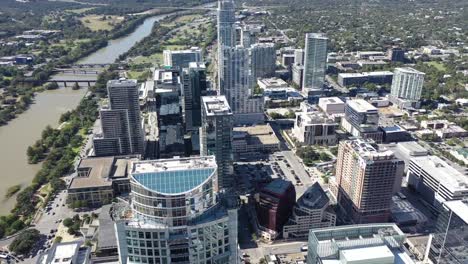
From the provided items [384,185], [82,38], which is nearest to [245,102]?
[384,185]

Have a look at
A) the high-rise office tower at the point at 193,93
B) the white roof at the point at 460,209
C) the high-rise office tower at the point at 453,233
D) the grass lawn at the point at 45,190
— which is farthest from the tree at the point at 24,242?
the white roof at the point at 460,209

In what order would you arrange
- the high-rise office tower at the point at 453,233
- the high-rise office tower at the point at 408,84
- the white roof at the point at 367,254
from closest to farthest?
the white roof at the point at 367,254
the high-rise office tower at the point at 453,233
the high-rise office tower at the point at 408,84

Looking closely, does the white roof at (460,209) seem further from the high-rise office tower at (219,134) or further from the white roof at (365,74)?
the white roof at (365,74)

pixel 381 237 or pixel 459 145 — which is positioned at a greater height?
pixel 381 237

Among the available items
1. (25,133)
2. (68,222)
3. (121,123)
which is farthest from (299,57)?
Result: (68,222)

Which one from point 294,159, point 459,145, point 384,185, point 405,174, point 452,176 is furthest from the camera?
point 459,145

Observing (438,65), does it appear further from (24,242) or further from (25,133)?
(24,242)

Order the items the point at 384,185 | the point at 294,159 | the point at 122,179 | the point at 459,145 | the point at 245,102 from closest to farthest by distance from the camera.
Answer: the point at 384,185, the point at 122,179, the point at 294,159, the point at 459,145, the point at 245,102

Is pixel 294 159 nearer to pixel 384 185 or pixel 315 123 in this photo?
pixel 315 123
